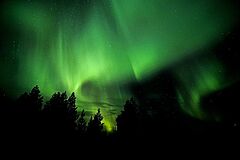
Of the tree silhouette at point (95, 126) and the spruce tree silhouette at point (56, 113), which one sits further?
the tree silhouette at point (95, 126)

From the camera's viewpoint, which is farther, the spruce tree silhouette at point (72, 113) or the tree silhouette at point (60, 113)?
the spruce tree silhouette at point (72, 113)

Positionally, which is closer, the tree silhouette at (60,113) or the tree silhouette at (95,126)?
the tree silhouette at (60,113)

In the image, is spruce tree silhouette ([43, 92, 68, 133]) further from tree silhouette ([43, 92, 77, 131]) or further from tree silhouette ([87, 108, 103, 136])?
tree silhouette ([87, 108, 103, 136])

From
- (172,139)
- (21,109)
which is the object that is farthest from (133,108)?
(21,109)

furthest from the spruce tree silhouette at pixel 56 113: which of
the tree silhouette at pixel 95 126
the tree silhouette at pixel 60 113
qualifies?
the tree silhouette at pixel 95 126

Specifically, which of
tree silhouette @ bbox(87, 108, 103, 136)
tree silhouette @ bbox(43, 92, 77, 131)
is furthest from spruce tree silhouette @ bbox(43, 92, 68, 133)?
tree silhouette @ bbox(87, 108, 103, 136)

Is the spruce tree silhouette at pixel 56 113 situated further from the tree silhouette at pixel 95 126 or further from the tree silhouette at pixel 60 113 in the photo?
the tree silhouette at pixel 95 126

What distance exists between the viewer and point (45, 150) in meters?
35.2

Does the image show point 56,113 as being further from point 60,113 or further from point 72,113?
point 72,113

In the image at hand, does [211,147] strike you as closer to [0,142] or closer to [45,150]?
[45,150]

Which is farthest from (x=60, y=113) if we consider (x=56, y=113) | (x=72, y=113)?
(x=72, y=113)

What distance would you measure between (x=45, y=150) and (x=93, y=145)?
23222mm

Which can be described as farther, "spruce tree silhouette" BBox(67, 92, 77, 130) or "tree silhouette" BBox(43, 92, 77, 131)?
"spruce tree silhouette" BBox(67, 92, 77, 130)

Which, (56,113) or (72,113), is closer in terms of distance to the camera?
(56,113)
